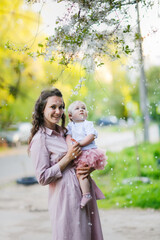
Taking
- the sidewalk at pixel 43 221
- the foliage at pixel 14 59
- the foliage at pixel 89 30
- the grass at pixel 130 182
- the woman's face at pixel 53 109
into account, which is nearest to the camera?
the woman's face at pixel 53 109

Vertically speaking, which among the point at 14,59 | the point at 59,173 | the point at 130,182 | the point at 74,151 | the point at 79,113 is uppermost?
the point at 14,59

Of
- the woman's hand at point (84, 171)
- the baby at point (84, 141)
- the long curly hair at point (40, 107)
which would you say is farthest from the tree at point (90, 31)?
the woman's hand at point (84, 171)

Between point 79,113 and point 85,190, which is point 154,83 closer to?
point 79,113

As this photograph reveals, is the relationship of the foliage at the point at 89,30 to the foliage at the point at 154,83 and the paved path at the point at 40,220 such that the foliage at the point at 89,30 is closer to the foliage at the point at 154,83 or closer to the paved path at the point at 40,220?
the foliage at the point at 154,83

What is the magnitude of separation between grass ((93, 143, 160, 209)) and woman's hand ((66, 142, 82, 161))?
2297 mm

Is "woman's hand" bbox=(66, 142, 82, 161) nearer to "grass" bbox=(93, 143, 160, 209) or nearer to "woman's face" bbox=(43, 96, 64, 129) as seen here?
"woman's face" bbox=(43, 96, 64, 129)

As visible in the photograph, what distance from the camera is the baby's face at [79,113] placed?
2793mm

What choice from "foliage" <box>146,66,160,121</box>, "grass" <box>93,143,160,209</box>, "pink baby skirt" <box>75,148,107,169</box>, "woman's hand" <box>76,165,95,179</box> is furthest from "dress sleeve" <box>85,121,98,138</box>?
"grass" <box>93,143,160,209</box>

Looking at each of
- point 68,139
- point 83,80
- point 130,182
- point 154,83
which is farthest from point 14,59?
point 68,139

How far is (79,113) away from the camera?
280cm

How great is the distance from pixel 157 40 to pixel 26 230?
3178mm

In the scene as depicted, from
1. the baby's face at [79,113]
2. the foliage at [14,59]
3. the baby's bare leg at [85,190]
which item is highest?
the foliage at [14,59]

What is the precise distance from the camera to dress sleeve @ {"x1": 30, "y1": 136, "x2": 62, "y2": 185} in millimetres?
2564

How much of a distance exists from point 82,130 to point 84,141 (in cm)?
11
